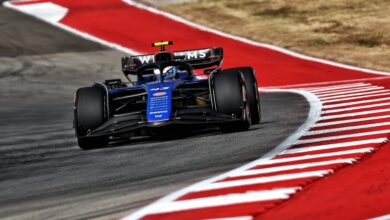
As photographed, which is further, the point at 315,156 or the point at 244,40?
the point at 244,40

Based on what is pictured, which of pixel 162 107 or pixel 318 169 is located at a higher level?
pixel 162 107

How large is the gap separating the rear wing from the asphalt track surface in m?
1.16

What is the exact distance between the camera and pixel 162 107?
1211cm

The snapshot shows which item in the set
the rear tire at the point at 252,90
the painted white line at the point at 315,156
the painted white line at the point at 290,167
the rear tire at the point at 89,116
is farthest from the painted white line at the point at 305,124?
the rear tire at the point at 89,116

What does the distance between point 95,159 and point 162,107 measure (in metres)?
1.49

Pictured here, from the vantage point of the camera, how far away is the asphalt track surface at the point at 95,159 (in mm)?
7613

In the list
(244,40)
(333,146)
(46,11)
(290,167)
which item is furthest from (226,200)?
(46,11)

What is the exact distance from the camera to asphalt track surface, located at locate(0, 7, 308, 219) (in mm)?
7613

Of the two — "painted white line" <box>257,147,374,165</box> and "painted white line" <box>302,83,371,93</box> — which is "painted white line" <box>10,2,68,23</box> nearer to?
"painted white line" <box>302,83,371,93</box>

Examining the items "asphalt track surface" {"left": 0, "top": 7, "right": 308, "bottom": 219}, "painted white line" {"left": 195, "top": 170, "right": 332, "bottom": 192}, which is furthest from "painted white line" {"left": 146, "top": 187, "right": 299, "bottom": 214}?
"painted white line" {"left": 195, "top": 170, "right": 332, "bottom": 192}

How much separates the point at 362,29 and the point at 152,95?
63.5 ft

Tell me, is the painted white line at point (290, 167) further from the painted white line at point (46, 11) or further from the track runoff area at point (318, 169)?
the painted white line at point (46, 11)

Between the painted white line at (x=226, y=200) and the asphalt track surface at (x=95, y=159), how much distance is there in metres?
0.29

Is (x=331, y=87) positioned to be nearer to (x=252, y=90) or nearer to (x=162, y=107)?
(x=252, y=90)
